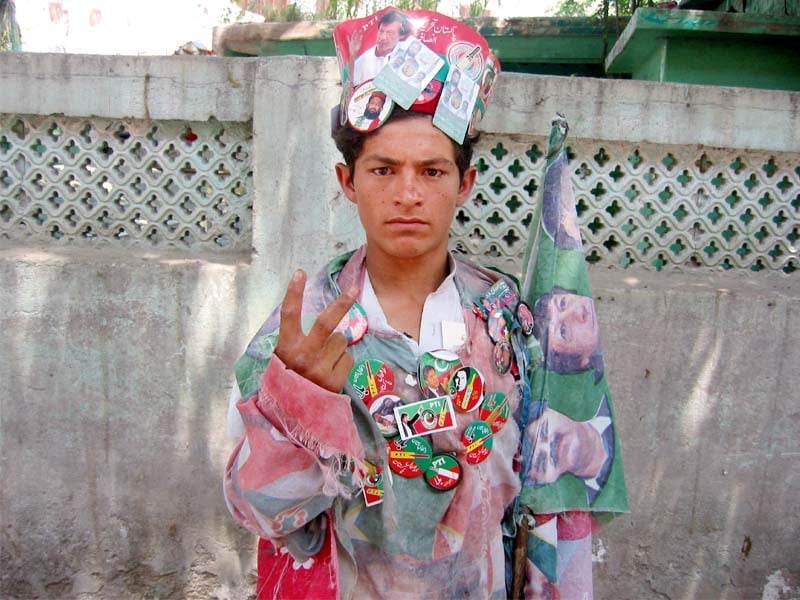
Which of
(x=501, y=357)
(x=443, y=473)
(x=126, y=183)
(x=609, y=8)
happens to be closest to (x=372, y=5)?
(x=609, y=8)

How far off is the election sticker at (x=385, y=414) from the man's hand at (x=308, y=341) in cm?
29

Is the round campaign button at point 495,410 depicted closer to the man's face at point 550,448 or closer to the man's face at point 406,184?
the man's face at point 550,448

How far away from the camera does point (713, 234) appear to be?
304 cm

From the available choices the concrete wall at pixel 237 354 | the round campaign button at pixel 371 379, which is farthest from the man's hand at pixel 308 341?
the concrete wall at pixel 237 354

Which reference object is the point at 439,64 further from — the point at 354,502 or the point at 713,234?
the point at 713,234

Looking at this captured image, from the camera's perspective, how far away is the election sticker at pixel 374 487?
1460 millimetres

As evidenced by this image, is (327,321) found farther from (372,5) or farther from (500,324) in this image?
(372,5)

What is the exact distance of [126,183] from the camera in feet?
10.1

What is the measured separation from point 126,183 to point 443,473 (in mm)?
2160

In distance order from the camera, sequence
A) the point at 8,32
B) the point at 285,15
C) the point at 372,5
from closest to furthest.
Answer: the point at 372,5 → the point at 8,32 → the point at 285,15

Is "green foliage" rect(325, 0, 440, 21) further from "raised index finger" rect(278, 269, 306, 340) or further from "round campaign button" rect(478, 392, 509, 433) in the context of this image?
"raised index finger" rect(278, 269, 306, 340)

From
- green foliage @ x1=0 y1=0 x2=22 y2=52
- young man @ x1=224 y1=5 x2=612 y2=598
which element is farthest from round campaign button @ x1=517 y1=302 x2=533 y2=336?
green foliage @ x1=0 y1=0 x2=22 y2=52

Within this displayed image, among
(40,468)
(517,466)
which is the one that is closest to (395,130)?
(517,466)

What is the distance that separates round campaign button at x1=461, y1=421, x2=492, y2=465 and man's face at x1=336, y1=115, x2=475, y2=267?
393 mm
